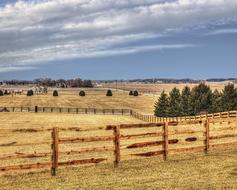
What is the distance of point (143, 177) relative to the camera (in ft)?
55.5

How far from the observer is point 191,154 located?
2241 centimetres

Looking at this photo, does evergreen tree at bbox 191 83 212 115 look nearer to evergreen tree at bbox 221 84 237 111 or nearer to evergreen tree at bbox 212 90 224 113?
evergreen tree at bbox 212 90 224 113

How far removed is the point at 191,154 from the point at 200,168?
12.4 feet

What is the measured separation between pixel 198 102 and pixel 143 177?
79436 millimetres

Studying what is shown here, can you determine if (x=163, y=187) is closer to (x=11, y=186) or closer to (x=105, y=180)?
(x=105, y=180)

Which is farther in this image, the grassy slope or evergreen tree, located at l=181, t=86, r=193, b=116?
evergreen tree, located at l=181, t=86, r=193, b=116

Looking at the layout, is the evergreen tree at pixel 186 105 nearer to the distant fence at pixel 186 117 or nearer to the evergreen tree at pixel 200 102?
the evergreen tree at pixel 200 102

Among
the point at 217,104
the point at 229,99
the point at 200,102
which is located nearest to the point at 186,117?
the point at 229,99

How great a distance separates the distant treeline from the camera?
8888 cm

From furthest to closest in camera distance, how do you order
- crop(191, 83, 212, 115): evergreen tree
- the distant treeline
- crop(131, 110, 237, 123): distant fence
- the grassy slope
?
1. crop(191, 83, 212, 115): evergreen tree
2. the distant treeline
3. crop(131, 110, 237, 123): distant fence
4. the grassy slope

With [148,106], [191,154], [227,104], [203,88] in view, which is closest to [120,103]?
[148,106]

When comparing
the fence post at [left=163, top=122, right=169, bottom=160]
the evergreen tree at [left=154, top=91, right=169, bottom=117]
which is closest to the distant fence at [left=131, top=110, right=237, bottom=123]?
the evergreen tree at [left=154, top=91, right=169, bottom=117]

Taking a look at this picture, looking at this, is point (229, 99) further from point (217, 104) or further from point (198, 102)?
point (198, 102)

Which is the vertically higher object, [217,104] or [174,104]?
[217,104]
